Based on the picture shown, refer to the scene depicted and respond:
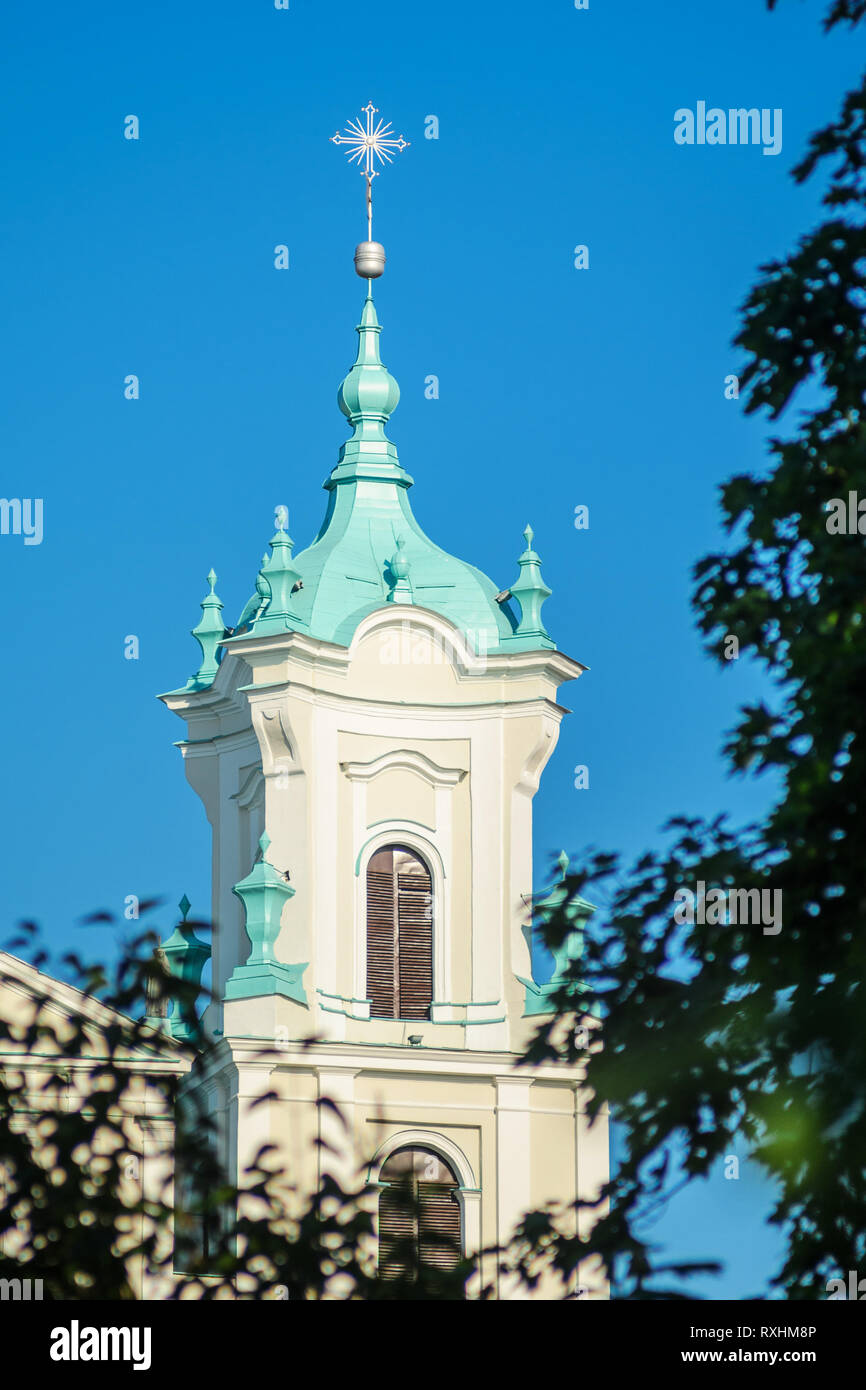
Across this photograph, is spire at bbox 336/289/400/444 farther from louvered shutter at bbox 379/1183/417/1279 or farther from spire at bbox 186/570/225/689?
louvered shutter at bbox 379/1183/417/1279

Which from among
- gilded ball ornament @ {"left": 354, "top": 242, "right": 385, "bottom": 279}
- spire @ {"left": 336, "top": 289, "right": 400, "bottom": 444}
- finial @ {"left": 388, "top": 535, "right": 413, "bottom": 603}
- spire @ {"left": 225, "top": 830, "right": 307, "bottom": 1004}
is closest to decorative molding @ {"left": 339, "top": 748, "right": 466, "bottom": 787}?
spire @ {"left": 225, "top": 830, "right": 307, "bottom": 1004}

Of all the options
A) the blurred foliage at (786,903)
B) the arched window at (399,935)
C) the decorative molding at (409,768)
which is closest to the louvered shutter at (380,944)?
the arched window at (399,935)

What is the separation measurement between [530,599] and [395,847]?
3867 millimetres

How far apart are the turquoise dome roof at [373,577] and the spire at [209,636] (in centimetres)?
119

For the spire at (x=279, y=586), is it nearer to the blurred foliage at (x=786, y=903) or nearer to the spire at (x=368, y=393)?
the spire at (x=368, y=393)

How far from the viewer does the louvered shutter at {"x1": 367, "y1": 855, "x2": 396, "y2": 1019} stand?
3550cm

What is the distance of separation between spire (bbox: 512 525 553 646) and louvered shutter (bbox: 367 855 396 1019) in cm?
375

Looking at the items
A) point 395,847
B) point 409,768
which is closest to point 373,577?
point 409,768

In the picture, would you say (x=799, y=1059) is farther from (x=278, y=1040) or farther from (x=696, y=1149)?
(x=278, y=1040)

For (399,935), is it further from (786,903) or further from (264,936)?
(786,903)

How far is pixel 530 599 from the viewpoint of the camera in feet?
122

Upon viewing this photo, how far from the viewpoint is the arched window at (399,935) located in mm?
35594
